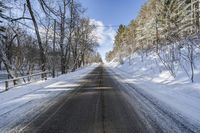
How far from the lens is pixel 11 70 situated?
19812 mm

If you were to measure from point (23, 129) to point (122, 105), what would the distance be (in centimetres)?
378

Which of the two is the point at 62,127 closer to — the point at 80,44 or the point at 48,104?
the point at 48,104

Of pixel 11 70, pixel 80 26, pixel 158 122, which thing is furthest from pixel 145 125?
pixel 80 26

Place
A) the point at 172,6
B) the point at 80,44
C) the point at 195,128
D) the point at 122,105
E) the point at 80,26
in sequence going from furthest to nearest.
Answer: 1. the point at 80,44
2. the point at 80,26
3. the point at 172,6
4. the point at 122,105
5. the point at 195,128

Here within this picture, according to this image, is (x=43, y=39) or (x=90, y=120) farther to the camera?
(x=43, y=39)

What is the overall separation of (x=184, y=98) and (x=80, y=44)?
1633 inches

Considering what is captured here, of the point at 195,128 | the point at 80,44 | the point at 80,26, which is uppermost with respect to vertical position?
the point at 80,26

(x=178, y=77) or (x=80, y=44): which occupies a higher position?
(x=80, y=44)

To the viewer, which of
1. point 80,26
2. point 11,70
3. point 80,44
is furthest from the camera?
point 80,44

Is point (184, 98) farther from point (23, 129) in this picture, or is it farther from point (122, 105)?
point (23, 129)

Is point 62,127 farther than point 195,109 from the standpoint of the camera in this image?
No

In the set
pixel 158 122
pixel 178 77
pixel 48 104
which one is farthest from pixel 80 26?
pixel 158 122

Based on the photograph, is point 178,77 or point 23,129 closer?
point 23,129

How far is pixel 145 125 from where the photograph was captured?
5.63 m
